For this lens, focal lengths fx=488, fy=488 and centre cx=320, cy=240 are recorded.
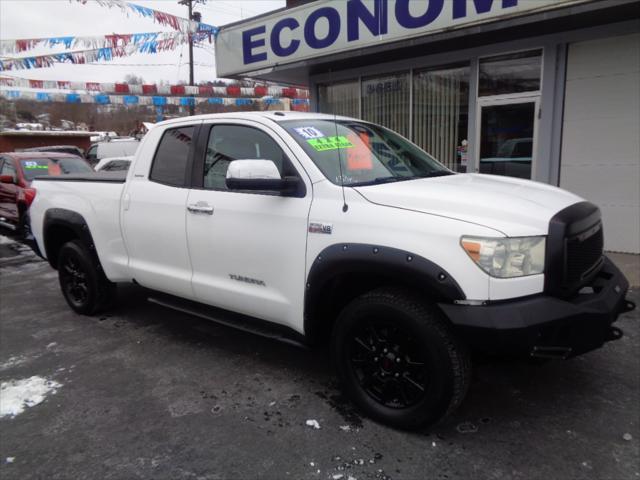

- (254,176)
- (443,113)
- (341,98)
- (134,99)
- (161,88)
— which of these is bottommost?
(254,176)

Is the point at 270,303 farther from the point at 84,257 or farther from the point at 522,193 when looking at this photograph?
the point at 84,257

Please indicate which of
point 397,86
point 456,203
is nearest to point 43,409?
point 456,203

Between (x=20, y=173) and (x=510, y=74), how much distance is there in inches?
359

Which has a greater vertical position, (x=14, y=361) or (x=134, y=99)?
(x=134, y=99)

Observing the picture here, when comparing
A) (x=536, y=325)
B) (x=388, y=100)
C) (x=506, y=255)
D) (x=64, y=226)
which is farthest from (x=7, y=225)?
(x=536, y=325)

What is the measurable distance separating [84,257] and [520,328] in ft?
13.6

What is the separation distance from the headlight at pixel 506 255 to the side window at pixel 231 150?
4.81 ft

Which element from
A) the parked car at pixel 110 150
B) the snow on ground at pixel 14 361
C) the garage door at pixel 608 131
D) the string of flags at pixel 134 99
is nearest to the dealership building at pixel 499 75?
the garage door at pixel 608 131

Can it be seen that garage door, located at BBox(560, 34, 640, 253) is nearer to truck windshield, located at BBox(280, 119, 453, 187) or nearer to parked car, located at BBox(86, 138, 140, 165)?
truck windshield, located at BBox(280, 119, 453, 187)

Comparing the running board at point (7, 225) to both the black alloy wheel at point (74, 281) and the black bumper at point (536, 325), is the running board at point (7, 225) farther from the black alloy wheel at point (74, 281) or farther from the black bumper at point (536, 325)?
the black bumper at point (536, 325)

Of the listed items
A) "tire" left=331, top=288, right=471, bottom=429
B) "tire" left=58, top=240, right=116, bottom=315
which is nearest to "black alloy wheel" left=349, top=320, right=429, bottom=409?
"tire" left=331, top=288, right=471, bottom=429

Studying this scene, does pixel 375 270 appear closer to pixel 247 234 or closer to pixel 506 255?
pixel 506 255

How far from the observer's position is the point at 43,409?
11.0 ft

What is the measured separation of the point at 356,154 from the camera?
3.39m
